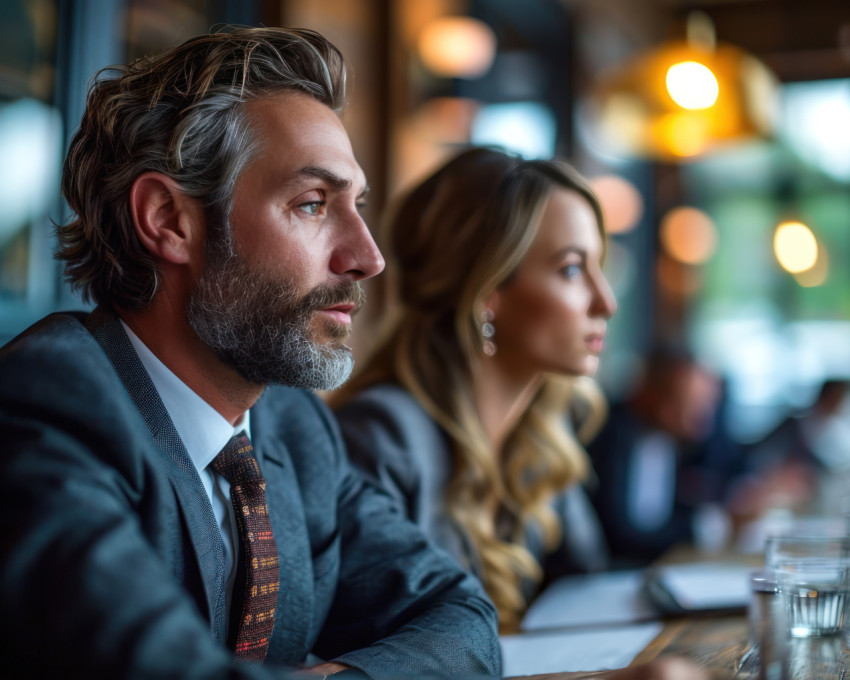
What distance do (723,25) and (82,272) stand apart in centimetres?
824

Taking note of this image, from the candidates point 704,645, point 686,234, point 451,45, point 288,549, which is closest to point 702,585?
point 704,645

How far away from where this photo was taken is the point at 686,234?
8352 mm

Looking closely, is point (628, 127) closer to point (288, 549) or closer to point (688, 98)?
point (688, 98)

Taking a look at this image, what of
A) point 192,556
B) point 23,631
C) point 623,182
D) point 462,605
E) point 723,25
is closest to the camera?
point 23,631

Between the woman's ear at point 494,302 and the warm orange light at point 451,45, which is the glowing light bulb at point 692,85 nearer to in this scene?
the woman's ear at point 494,302

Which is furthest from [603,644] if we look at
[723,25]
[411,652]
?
[723,25]

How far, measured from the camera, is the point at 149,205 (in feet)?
3.78

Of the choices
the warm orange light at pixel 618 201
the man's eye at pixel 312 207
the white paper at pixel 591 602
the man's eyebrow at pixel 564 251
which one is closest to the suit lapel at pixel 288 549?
the man's eye at pixel 312 207

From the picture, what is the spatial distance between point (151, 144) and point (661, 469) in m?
2.50

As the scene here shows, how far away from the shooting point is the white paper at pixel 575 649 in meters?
1.19

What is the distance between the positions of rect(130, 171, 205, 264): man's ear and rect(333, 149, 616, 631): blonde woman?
0.66 metres

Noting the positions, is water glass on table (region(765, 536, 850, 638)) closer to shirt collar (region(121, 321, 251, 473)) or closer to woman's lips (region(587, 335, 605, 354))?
woman's lips (region(587, 335, 605, 354))

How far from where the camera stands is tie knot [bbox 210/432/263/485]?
3.74 feet

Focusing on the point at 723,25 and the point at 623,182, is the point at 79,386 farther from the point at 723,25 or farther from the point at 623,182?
the point at 723,25
